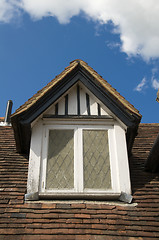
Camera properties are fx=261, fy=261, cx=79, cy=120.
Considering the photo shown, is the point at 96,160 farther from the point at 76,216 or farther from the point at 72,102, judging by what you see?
the point at 72,102

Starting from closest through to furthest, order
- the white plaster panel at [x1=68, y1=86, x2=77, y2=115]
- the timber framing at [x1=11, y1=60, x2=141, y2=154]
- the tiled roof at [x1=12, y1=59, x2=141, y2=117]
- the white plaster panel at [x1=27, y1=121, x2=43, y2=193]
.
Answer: the white plaster panel at [x1=27, y1=121, x2=43, y2=193] → the timber framing at [x1=11, y1=60, x2=141, y2=154] → the tiled roof at [x1=12, y1=59, x2=141, y2=117] → the white plaster panel at [x1=68, y1=86, x2=77, y2=115]

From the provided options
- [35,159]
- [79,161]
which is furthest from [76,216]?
[35,159]

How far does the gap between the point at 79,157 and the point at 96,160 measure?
33 centimetres

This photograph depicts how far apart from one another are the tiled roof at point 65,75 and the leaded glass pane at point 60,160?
78 centimetres

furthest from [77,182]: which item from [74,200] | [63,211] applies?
[63,211]

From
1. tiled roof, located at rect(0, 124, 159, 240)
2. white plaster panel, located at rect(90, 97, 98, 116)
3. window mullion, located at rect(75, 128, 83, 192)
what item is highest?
white plaster panel, located at rect(90, 97, 98, 116)

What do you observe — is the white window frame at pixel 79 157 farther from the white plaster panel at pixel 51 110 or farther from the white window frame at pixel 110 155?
the white plaster panel at pixel 51 110

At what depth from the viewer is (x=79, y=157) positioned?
4.98m

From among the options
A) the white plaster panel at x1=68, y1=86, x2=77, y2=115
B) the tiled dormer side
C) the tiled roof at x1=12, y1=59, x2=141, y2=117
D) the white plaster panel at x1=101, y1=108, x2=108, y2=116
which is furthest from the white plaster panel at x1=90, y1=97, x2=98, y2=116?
the tiled roof at x1=12, y1=59, x2=141, y2=117

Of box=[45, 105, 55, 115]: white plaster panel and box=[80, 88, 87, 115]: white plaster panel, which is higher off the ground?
box=[80, 88, 87, 115]: white plaster panel

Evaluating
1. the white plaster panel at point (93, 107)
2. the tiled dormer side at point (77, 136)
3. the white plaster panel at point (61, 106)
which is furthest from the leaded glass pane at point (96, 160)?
the white plaster panel at point (61, 106)

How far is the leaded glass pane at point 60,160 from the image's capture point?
186 inches

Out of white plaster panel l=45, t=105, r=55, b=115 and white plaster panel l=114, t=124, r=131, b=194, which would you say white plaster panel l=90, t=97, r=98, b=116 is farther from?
white plaster panel l=45, t=105, r=55, b=115

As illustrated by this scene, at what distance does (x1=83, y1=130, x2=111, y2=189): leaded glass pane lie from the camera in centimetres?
475
